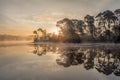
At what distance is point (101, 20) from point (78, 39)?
5815 millimetres

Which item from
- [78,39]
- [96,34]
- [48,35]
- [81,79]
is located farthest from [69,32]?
[81,79]

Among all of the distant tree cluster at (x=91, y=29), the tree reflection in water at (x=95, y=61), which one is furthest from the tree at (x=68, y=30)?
the tree reflection in water at (x=95, y=61)

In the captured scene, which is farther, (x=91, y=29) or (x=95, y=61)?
(x=91, y=29)

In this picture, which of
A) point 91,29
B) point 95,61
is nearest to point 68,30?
point 91,29

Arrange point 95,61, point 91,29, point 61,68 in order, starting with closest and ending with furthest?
point 61,68 < point 95,61 < point 91,29

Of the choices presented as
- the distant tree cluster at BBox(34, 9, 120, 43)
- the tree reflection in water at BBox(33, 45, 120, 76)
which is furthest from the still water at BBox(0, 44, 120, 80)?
the distant tree cluster at BBox(34, 9, 120, 43)

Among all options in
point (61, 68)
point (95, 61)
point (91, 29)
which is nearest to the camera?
point (61, 68)

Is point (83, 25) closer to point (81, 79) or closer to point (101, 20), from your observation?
point (101, 20)

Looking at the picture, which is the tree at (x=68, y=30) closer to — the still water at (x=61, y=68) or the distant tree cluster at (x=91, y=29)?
the distant tree cluster at (x=91, y=29)

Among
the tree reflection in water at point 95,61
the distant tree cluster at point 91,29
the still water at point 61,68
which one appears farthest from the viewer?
the distant tree cluster at point 91,29

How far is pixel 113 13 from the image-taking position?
41.7 m

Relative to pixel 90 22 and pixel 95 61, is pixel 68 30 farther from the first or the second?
pixel 95 61

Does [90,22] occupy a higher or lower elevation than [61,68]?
higher

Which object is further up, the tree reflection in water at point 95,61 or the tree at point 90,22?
the tree at point 90,22
